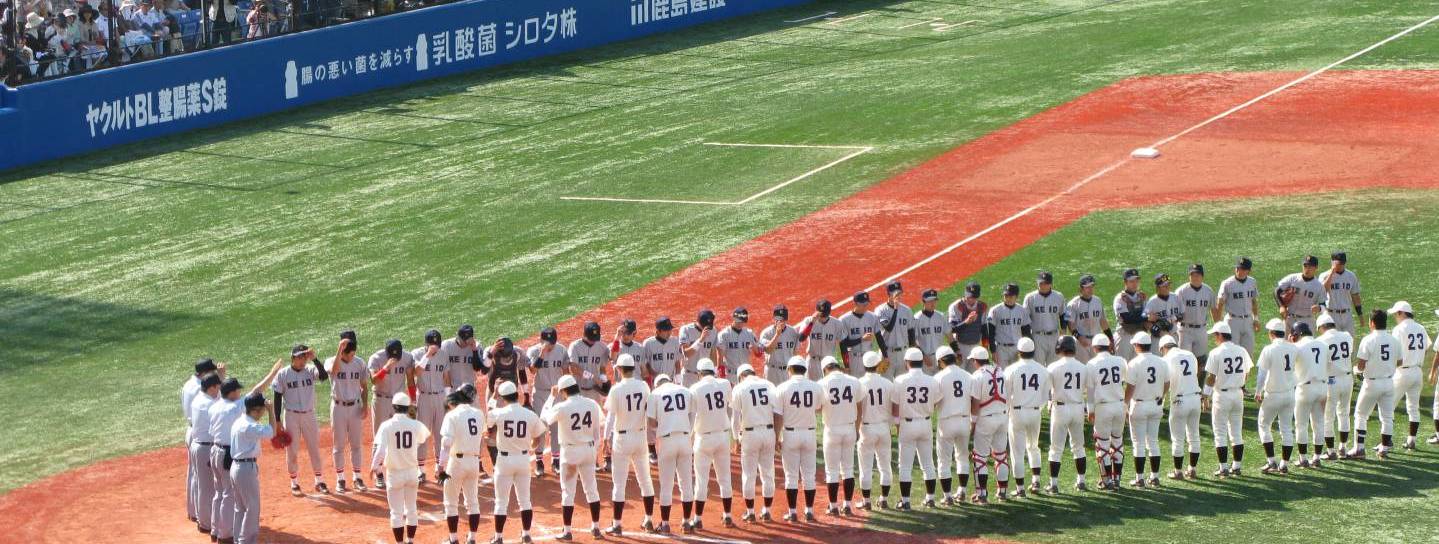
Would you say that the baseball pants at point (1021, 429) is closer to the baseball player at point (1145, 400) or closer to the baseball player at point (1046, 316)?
the baseball player at point (1145, 400)

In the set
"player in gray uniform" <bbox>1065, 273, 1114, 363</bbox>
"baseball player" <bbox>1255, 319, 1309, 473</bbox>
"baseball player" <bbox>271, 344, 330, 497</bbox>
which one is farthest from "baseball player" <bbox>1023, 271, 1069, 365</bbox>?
"baseball player" <bbox>271, 344, 330, 497</bbox>

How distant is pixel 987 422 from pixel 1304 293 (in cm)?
479

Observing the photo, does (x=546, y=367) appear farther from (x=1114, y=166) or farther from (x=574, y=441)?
(x=1114, y=166)

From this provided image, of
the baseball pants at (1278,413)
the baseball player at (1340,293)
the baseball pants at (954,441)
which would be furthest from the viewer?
the baseball player at (1340,293)

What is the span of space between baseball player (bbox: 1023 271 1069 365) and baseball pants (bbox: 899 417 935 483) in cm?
309

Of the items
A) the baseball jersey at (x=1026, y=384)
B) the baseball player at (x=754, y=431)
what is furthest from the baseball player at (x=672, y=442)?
the baseball jersey at (x=1026, y=384)

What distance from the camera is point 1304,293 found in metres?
17.5

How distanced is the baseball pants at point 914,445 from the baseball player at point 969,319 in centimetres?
276

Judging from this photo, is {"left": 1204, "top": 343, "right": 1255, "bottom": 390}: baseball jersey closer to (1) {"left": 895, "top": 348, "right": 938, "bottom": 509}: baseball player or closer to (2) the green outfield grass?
(2) the green outfield grass

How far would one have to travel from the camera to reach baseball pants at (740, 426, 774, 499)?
1455 cm

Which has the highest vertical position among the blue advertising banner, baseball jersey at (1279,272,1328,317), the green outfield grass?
the blue advertising banner

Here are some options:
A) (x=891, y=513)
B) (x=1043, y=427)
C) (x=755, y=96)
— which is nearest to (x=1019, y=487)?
(x=891, y=513)

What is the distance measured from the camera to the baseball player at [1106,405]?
48.8 feet

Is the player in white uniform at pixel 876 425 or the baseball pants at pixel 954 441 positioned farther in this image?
the baseball pants at pixel 954 441
